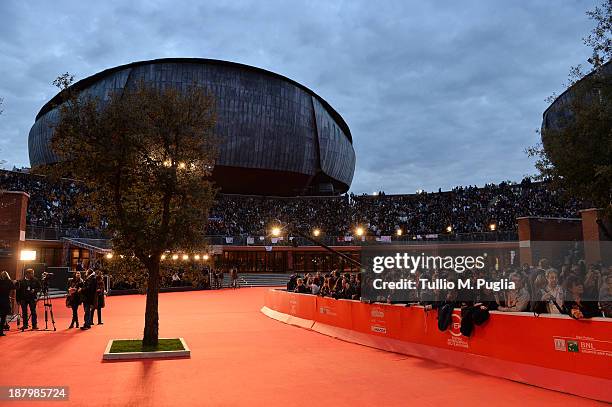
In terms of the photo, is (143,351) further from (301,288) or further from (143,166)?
(301,288)

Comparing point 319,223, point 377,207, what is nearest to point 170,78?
point 319,223

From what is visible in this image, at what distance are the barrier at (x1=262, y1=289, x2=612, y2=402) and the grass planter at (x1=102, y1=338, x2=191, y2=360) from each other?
15.4ft

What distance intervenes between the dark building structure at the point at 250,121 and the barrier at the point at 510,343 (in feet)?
167

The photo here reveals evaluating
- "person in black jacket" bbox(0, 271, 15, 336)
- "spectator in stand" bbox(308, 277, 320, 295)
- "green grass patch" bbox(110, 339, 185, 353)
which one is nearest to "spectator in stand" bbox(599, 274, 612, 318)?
"green grass patch" bbox(110, 339, 185, 353)

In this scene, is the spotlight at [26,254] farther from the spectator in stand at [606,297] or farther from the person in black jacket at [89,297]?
the spectator in stand at [606,297]

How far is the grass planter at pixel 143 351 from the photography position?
10798 mm

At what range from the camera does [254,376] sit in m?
9.19

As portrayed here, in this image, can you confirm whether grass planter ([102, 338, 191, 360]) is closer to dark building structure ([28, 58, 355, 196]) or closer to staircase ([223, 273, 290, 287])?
staircase ([223, 273, 290, 287])

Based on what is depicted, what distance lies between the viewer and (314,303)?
16.5 metres

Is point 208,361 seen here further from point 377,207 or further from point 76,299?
point 377,207

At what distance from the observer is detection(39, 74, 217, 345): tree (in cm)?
1118

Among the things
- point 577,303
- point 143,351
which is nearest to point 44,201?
point 143,351

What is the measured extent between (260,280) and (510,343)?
39782mm

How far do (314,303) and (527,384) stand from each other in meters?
8.92
